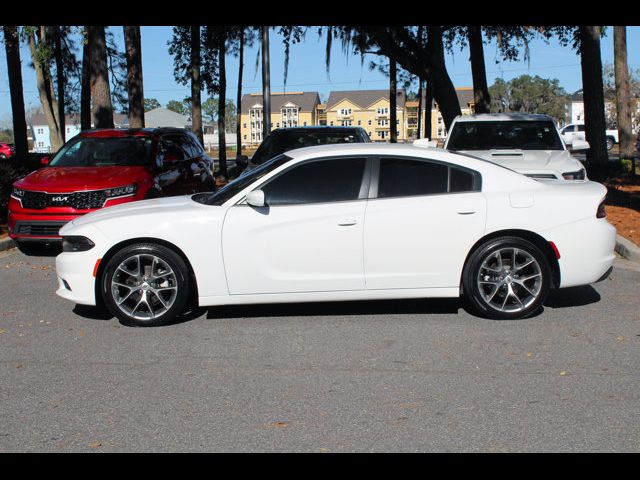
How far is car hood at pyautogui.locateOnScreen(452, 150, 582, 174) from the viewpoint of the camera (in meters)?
10.1

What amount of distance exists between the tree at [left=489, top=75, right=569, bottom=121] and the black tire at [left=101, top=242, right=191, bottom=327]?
11581 cm

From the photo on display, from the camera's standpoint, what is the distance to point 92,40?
18.0 meters

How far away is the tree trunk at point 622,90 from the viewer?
26.3 metres

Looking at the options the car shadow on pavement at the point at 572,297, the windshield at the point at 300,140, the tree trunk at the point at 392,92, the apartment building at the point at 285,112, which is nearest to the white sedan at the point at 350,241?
the car shadow on pavement at the point at 572,297

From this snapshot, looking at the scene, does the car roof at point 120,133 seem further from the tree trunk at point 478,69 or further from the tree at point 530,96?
the tree at point 530,96

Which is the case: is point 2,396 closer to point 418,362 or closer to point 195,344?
point 195,344

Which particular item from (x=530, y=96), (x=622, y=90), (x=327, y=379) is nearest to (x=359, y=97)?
(x=530, y=96)

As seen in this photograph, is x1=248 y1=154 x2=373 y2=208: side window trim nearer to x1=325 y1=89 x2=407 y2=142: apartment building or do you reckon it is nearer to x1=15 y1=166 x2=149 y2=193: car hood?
x1=15 y1=166 x2=149 y2=193: car hood

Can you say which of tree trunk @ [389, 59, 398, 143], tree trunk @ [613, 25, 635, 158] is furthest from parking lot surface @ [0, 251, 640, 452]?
tree trunk @ [389, 59, 398, 143]

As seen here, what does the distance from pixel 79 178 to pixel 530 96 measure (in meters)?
118

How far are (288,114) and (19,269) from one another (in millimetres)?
114806

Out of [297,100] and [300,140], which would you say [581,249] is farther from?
[297,100]

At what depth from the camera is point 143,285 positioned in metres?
6.75
